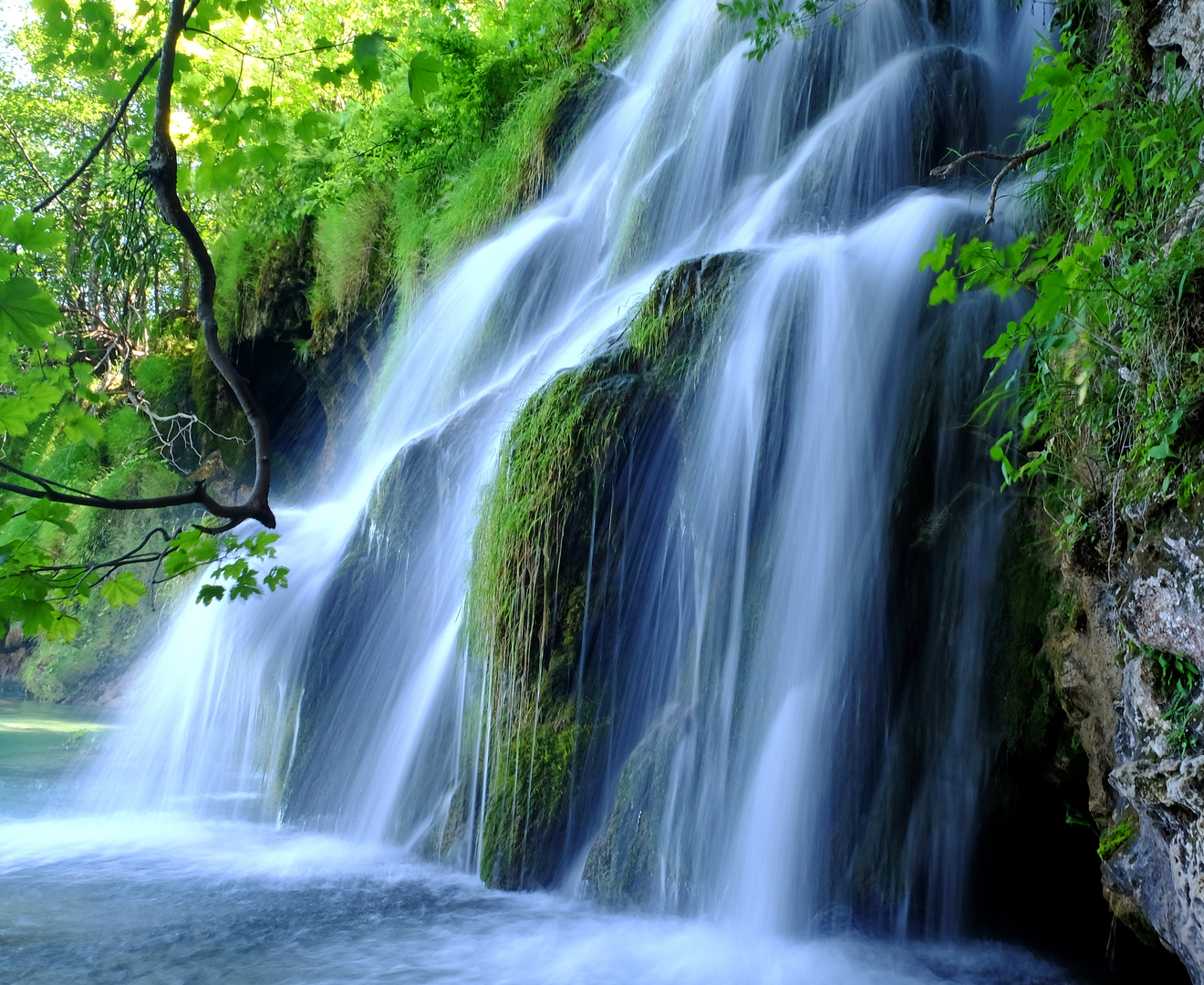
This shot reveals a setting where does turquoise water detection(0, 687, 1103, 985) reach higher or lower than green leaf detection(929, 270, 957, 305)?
lower

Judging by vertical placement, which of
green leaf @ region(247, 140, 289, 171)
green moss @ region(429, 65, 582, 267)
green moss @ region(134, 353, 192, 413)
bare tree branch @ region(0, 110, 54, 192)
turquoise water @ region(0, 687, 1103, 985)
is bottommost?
turquoise water @ region(0, 687, 1103, 985)

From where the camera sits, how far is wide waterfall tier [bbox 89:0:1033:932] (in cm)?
396

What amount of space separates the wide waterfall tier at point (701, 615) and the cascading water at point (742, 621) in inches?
0.6

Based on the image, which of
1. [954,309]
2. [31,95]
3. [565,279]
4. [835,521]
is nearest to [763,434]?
[835,521]

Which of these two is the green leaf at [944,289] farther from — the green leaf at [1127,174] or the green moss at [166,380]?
the green moss at [166,380]

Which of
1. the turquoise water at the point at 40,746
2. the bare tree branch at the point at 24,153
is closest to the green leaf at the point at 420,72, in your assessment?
the turquoise water at the point at 40,746

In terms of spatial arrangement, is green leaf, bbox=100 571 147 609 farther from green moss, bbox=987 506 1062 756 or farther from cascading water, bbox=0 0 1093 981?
green moss, bbox=987 506 1062 756

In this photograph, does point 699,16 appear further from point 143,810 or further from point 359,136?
point 143,810

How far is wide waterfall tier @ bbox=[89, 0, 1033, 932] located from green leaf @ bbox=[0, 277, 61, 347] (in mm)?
2899

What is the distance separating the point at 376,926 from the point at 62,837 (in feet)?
8.39

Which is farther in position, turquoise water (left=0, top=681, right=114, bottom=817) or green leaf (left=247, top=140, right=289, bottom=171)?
turquoise water (left=0, top=681, right=114, bottom=817)

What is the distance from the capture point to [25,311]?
5.40 feet

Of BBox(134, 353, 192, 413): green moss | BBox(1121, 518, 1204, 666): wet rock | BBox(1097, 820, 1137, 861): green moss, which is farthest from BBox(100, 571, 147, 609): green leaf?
BBox(134, 353, 192, 413): green moss

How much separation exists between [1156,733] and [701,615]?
1950 millimetres
